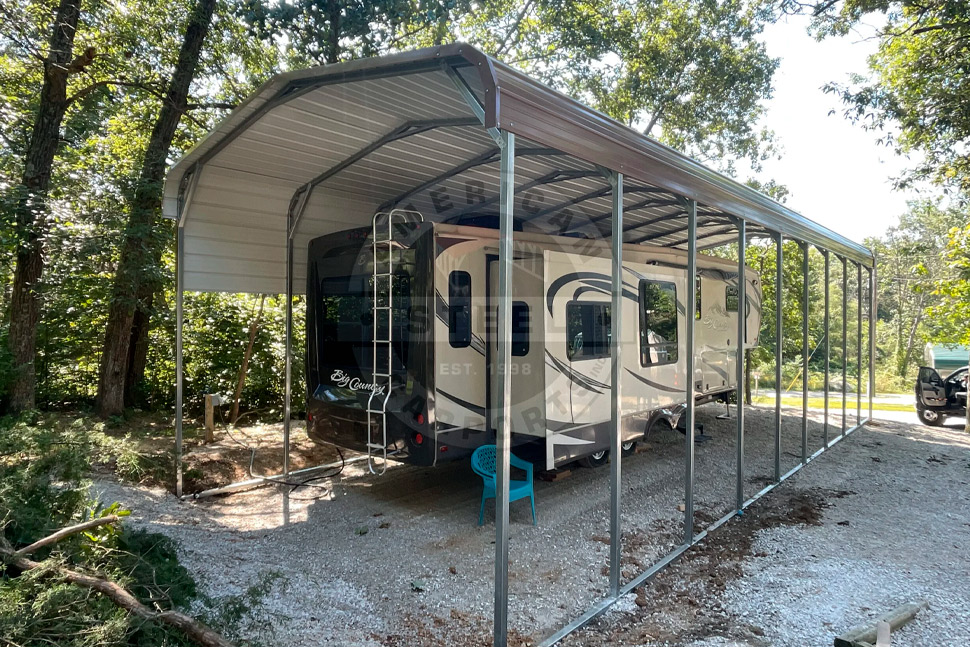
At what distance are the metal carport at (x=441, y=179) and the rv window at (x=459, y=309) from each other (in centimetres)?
77

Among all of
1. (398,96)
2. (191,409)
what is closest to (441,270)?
(398,96)

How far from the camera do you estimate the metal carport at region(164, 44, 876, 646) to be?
2879 millimetres

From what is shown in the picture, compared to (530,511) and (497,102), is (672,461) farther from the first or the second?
(497,102)

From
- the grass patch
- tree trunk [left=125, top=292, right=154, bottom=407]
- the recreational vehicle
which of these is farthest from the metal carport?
tree trunk [left=125, top=292, right=154, bottom=407]

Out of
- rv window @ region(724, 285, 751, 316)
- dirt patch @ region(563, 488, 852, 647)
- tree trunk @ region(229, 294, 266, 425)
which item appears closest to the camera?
dirt patch @ region(563, 488, 852, 647)

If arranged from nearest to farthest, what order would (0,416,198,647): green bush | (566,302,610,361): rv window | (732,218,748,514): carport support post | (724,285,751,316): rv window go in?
(0,416,198,647): green bush → (732,218,748,514): carport support post → (566,302,610,361): rv window → (724,285,751,316): rv window

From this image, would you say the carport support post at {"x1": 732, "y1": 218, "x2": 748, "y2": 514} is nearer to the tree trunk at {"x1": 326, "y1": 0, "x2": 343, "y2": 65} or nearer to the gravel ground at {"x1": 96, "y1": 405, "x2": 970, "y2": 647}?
the gravel ground at {"x1": 96, "y1": 405, "x2": 970, "y2": 647}

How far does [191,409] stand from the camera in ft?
28.6

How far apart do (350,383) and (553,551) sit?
7.46ft

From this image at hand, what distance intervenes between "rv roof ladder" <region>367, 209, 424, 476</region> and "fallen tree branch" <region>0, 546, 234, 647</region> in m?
2.35

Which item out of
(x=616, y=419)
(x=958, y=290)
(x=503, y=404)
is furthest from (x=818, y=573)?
(x=958, y=290)

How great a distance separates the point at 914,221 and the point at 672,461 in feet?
126

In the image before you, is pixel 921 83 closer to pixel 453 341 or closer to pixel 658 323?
pixel 658 323

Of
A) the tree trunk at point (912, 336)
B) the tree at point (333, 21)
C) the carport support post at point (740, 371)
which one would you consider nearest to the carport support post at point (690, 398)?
the carport support post at point (740, 371)
